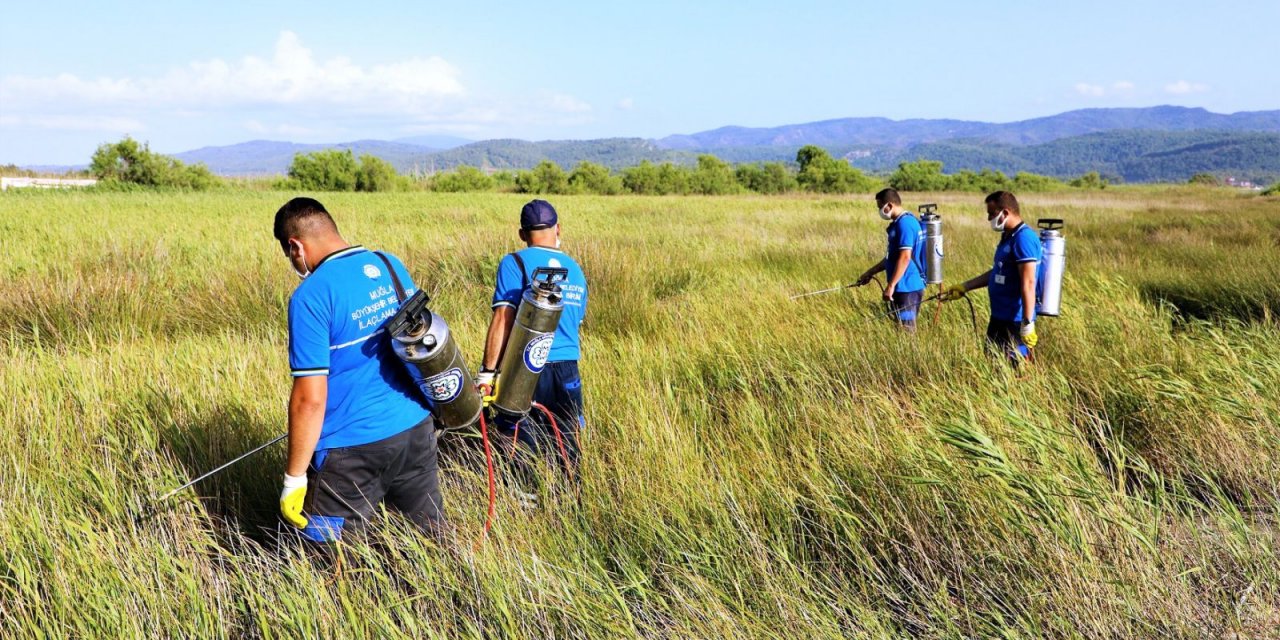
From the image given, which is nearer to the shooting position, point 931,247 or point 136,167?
point 931,247

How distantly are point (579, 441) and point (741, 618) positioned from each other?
4.54 feet

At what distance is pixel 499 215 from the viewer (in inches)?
786

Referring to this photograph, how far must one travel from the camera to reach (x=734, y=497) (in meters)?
2.83

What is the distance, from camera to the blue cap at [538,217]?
11.5ft

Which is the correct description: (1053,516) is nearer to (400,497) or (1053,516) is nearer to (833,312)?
(400,497)

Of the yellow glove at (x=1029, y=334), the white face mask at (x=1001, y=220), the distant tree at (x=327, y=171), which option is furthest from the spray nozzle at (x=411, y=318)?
the distant tree at (x=327, y=171)

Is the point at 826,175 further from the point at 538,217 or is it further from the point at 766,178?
the point at 538,217

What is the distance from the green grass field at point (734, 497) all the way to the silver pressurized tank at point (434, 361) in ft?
1.57

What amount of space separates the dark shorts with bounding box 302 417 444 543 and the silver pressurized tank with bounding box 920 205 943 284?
202 inches

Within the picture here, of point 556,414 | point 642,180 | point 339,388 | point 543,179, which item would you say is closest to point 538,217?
point 556,414

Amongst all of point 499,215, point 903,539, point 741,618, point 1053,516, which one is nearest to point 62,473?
point 741,618

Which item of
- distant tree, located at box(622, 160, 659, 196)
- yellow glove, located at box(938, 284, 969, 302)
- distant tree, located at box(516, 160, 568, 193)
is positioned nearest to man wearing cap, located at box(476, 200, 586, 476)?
yellow glove, located at box(938, 284, 969, 302)

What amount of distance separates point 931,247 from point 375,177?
4894 centimetres

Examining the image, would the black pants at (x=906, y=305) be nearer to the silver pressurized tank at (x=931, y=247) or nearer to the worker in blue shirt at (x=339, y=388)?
the silver pressurized tank at (x=931, y=247)
